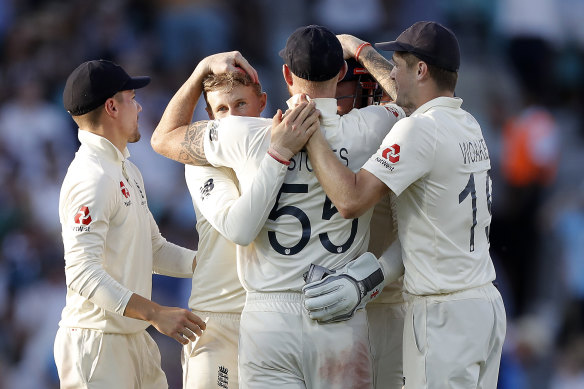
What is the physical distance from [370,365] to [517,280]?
20.1 feet

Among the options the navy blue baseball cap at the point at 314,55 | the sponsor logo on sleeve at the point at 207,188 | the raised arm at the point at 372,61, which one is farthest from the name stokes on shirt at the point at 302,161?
the raised arm at the point at 372,61

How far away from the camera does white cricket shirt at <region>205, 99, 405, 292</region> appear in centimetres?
445

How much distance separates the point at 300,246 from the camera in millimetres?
4453

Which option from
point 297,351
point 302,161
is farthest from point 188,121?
point 297,351

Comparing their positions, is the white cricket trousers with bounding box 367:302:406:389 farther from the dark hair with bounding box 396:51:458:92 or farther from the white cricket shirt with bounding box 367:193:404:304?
the dark hair with bounding box 396:51:458:92

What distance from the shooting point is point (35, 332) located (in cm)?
963

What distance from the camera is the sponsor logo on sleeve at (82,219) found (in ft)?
15.5

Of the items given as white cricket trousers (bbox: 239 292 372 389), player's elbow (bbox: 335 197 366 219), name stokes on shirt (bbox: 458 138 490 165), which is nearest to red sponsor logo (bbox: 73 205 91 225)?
white cricket trousers (bbox: 239 292 372 389)

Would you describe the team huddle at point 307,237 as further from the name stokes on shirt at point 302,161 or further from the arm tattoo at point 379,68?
the arm tattoo at point 379,68

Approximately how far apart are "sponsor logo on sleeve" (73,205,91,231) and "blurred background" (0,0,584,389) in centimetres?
467

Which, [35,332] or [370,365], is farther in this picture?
[35,332]

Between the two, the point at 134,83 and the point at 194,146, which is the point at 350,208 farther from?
the point at 134,83

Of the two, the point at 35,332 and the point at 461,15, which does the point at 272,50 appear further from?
the point at 35,332

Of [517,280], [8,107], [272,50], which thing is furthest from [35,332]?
[517,280]
